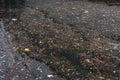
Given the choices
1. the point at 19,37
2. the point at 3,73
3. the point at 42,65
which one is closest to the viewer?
the point at 3,73

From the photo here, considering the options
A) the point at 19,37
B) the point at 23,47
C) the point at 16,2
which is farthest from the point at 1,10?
the point at 23,47

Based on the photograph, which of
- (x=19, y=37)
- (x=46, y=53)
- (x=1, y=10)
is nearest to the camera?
(x=46, y=53)

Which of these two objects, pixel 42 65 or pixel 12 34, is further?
pixel 12 34

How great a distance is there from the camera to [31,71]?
12.6ft

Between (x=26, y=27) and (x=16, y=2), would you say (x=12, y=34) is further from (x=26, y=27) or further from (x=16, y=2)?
(x=16, y=2)

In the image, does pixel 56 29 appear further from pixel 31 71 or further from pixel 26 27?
pixel 31 71

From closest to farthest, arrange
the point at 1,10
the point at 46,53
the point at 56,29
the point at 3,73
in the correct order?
the point at 3,73 < the point at 46,53 < the point at 56,29 < the point at 1,10

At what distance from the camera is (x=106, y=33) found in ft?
17.0

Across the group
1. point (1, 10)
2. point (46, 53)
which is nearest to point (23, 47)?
point (46, 53)

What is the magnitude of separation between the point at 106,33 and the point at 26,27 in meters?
1.70

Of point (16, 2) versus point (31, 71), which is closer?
point (31, 71)

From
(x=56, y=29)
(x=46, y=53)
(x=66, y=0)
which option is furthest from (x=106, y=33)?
(x=66, y=0)

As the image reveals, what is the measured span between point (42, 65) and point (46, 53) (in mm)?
419

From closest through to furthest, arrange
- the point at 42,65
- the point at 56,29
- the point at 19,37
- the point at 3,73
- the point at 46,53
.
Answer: the point at 3,73
the point at 42,65
the point at 46,53
the point at 19,37
the point at 56,29
